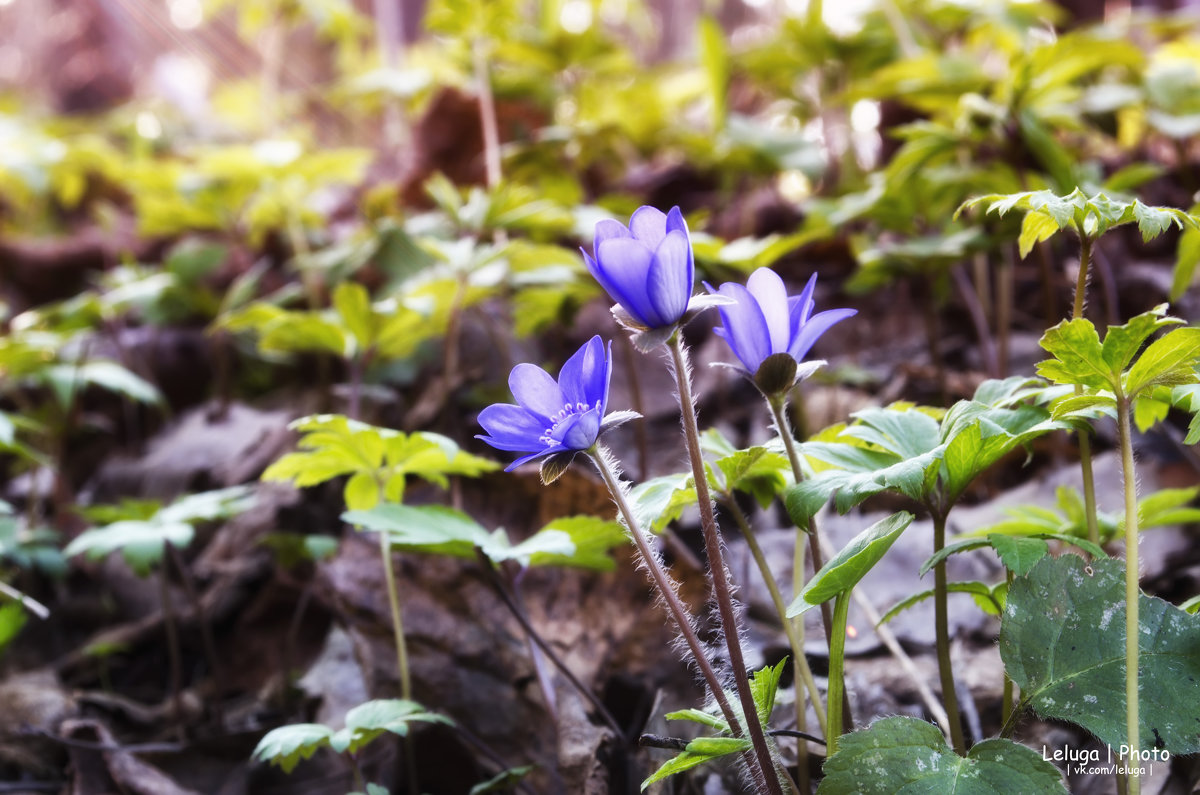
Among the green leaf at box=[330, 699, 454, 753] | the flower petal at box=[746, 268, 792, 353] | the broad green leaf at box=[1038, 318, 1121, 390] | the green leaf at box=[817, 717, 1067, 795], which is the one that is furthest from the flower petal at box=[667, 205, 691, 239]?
the green leaf at box=[330, 699, 454, 753]

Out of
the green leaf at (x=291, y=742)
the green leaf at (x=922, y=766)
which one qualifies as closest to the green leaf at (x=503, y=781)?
the green leaf at (x=291, y=742)

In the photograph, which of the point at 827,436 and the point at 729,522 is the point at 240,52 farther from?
the point at 827,436

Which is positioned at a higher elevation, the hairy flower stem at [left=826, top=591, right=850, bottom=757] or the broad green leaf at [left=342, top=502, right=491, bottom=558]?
the broad green leaf at [left=342, top=502, right=491, bottom=558]

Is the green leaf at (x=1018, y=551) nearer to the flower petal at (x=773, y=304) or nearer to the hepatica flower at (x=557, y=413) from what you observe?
the flower petal at (x=773, y=304)

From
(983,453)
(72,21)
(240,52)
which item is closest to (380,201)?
(983,453)

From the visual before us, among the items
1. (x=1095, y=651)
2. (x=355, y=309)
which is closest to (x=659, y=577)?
(x=1095, y=651)

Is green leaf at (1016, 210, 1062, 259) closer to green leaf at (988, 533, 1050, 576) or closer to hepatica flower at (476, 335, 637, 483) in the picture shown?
green leaf at (988, 533, 1050, 576)

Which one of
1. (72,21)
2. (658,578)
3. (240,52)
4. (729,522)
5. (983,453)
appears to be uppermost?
(72,21)
